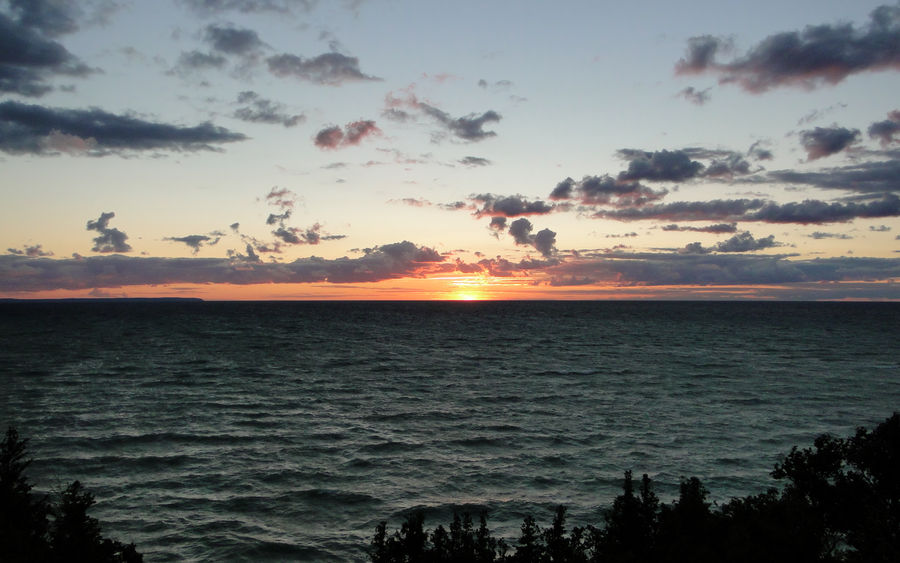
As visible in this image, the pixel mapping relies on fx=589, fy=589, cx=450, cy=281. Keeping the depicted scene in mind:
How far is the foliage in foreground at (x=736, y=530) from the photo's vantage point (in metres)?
15.0

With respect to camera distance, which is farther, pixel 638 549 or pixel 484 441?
pixel 484 441

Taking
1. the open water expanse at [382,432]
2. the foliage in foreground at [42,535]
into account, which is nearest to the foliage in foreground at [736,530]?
the foliage in foreground at [42,535]

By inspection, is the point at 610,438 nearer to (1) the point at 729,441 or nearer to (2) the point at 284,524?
(1) the point at 729,441

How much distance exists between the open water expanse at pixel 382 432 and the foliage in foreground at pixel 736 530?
9115 mm

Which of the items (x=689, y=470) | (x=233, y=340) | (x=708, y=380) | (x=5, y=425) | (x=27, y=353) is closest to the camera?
(x=689, y=470)

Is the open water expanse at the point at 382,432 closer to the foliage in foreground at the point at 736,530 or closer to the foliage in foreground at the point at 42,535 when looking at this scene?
the foliage in foreground at the point at 42,535

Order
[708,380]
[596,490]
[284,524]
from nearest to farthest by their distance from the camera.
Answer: [284,524] < [596,490] < [708,380]

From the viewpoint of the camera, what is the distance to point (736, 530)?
14938mm

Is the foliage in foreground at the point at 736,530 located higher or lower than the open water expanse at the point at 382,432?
higher

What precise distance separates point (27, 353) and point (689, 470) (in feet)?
335

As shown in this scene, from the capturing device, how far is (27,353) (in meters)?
94.8

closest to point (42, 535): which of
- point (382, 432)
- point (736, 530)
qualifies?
point (736, 530)

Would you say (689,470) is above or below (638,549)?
below

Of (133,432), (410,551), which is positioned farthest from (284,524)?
(133,432)
